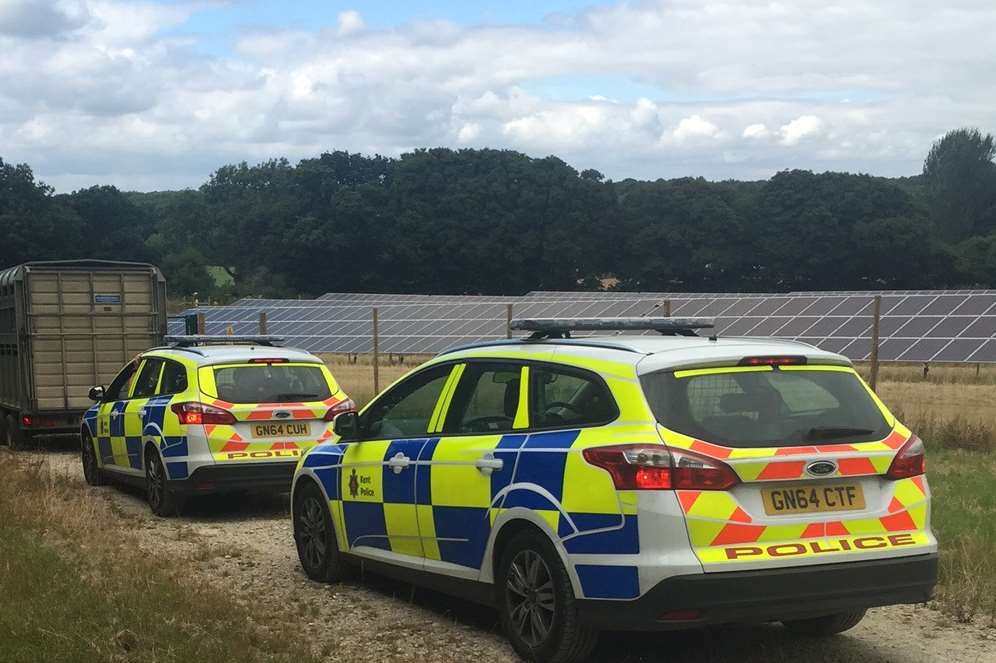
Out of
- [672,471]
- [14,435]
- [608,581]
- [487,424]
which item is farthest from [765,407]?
[14,435]

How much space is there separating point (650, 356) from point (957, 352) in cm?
2332

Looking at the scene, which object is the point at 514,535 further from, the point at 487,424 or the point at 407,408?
the point at 407,408

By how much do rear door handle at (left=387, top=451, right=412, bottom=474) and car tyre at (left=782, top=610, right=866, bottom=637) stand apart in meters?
2.35

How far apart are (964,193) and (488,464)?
11548cm

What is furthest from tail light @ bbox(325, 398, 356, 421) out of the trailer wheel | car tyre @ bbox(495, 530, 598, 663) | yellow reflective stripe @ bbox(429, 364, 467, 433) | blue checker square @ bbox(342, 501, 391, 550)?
the trailer wheel

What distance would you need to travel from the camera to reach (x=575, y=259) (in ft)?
310

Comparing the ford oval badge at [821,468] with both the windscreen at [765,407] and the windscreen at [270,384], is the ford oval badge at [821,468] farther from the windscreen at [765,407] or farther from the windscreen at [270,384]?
the windscreen at [270,384]

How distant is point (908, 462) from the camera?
→ 19.4 ft

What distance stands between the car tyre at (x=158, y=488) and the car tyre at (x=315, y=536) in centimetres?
306

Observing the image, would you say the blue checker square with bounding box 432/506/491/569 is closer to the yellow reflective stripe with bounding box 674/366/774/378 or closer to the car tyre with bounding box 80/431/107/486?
the yellow reflective stripe with bounding box 674/366/774/378

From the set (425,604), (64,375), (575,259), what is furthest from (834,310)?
(575,259)

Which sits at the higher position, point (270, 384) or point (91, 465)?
point (270, 384)

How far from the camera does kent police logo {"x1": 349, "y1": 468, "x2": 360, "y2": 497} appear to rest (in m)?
7.84

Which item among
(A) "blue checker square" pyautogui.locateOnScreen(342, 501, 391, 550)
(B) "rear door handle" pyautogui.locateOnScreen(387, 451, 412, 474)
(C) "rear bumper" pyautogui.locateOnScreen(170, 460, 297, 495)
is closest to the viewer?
(B) "rear door handle" pyautogui.locateOnScreen(387, 451, 412, 474)
